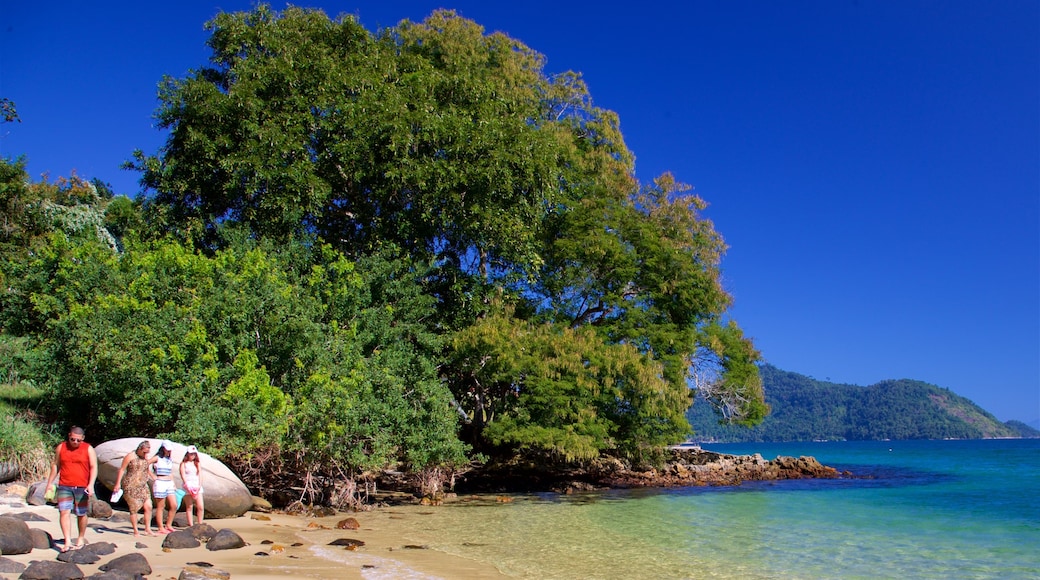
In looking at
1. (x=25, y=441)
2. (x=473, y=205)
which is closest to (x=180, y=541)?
(x=25, y=441)

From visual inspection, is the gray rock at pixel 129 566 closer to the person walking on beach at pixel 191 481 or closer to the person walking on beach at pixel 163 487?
the person walking on beach at pixel 163 487

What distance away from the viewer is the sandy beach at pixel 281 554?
9406 mm

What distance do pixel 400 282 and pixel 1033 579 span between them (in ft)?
49.3

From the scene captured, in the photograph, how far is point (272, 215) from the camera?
67.5 ft

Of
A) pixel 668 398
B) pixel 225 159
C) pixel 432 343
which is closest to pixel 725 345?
pixel 668 398

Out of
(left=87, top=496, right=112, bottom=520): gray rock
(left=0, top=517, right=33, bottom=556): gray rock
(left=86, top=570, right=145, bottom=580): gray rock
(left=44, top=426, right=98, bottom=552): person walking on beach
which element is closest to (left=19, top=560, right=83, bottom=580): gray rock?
(left=86, top=570, right=145, bottom=580): gray rock

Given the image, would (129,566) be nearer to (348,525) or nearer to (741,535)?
(348,525)

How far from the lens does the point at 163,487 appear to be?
1155cm

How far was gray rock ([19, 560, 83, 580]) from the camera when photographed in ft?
25.1

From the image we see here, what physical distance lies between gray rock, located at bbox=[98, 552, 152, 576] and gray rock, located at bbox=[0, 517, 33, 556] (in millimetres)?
1102

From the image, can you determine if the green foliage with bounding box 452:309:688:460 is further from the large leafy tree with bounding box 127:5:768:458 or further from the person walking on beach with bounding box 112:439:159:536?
the person walking on beach with bounding box 112:439:159:536

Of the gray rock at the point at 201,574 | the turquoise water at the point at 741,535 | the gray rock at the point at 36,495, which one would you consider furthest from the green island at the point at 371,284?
the gray rock at the point at 201,574

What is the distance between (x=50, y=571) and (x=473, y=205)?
14.2m

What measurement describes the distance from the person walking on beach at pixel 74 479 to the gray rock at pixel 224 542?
1.64 metres
